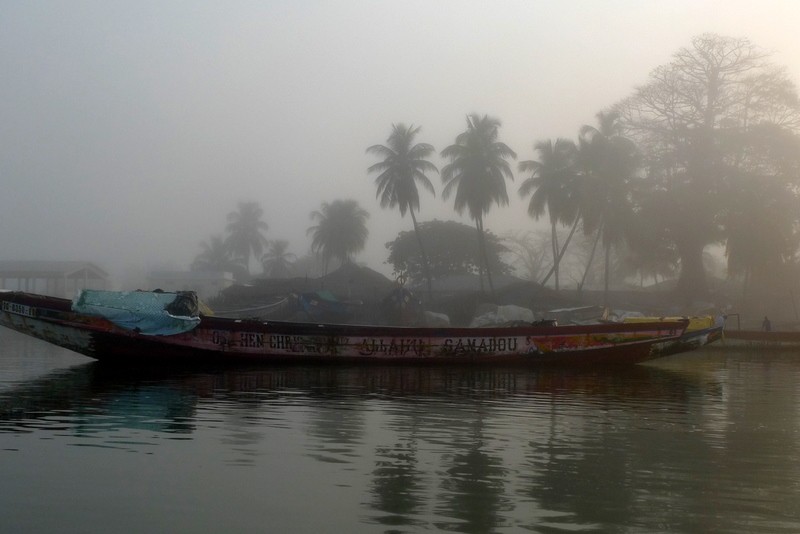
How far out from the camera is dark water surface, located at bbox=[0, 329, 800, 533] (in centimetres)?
756

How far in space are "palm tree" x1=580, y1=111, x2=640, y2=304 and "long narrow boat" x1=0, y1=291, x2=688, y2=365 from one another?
22.2 m

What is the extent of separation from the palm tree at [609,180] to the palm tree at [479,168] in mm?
4598

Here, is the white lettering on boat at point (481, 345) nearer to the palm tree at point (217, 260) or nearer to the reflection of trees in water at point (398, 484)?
the reflection of trees in water at point (398, 484)

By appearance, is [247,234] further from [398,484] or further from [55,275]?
[398,484]

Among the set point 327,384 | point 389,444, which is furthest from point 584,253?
point 389,444

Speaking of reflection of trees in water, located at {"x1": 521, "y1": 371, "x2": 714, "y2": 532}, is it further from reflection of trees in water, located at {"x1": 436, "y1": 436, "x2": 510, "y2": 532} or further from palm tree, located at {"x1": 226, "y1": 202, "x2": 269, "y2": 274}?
palm tree, located at {"x1": 226, "y1": 202, "x2": 269, "y2": 274}

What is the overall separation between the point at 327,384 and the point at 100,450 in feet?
31.9

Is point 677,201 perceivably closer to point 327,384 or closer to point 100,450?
point 327,384

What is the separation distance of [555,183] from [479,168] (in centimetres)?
453

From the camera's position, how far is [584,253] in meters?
90.2

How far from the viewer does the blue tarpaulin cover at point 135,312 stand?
23828 mm

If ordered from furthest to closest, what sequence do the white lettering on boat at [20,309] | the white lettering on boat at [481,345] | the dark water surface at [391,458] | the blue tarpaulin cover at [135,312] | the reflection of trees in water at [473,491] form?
the white lettering on boat at [481,345] → the white lettering on boat at [20,309] → the blue tarpaulin cover at [135,312] → the dark water surface at [391,458] → the reflection of trees in water at [473,491]

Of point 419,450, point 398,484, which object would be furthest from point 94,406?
point 398,484

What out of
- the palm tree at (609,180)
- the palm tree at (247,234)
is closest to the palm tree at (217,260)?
the palm tree at (247,234)
